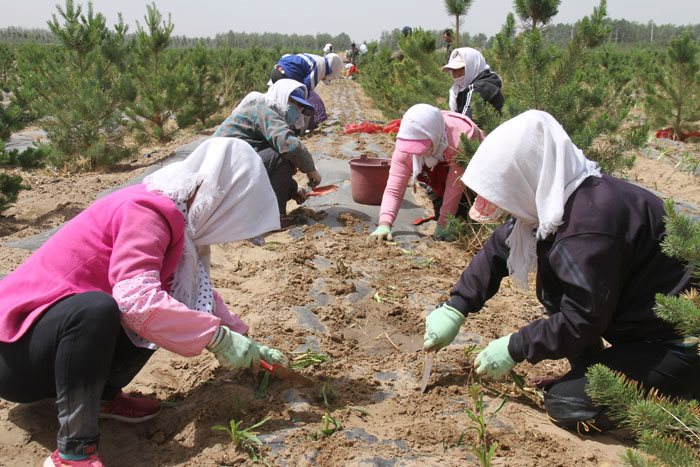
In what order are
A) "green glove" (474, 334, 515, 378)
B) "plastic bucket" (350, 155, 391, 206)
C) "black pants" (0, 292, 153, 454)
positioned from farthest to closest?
"plastic bucket" (350, 155, 391, 206), "green glove" (474, 334, 515, 378), "black pants" (0, 292, 153, 454)

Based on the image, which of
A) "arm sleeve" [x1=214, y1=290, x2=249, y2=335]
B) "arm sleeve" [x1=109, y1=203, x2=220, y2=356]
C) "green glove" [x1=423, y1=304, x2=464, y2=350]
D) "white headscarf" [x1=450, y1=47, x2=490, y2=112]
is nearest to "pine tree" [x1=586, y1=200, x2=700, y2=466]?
"green glove" [x1=423, y1=304, x2=464, y2=350]

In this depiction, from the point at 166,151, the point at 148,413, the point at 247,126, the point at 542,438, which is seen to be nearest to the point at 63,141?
the point at 166,151

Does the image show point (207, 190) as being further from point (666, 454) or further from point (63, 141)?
point (63, 141)

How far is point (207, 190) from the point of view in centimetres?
223

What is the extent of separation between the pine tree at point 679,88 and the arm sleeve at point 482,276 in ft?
30.2

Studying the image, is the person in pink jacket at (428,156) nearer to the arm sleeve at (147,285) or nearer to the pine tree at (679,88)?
the arm sleeve at (147,285)

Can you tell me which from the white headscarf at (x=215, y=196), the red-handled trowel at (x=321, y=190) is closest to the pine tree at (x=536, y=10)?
the red-handled trowel at (x=321, y=190)

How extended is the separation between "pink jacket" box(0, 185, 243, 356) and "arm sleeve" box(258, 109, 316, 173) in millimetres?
2515

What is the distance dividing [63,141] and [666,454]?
28.5 ft

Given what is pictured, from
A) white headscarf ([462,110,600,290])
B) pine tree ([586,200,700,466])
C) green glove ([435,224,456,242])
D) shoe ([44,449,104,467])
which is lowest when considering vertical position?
green glove ([435,224,456,242])

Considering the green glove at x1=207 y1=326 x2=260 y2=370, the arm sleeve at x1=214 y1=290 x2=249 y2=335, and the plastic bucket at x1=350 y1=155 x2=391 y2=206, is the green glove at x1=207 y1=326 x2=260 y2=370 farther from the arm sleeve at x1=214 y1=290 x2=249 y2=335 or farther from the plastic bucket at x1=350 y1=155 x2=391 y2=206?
the plastic bucket at x1=350 y1=155 x2=391 y2=206

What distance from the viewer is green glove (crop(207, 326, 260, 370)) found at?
2213 mm

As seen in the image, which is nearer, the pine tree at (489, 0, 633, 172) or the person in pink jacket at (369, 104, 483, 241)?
the pine tree at (489, 0, 633, 172)

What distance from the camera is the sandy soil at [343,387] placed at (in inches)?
84.9
